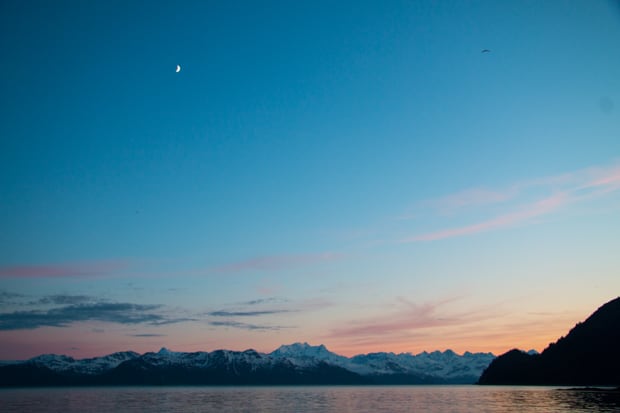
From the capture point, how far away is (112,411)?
139000 mm

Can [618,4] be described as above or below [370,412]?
above

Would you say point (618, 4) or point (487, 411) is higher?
point (618, 4)

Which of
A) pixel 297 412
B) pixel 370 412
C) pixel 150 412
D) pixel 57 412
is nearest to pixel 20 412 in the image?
pixel 57 412

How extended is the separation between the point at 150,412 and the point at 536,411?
99041 mm

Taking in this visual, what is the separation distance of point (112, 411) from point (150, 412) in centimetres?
1478

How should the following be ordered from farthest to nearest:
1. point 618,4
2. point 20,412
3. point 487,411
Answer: point 20,412 < point 487,411 < point 618,4

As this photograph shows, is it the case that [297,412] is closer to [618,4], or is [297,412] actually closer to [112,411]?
[112,411]

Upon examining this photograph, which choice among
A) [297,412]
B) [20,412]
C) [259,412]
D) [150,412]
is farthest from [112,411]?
[297,412]

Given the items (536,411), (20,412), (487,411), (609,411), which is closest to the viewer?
(609,411)

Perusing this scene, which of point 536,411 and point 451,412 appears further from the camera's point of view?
point 451,412

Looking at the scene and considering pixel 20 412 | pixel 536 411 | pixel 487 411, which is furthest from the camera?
pixel 20 412

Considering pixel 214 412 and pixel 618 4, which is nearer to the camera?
pixel 618 4

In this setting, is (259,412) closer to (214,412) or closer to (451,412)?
(214,412)

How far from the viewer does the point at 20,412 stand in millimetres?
136375
